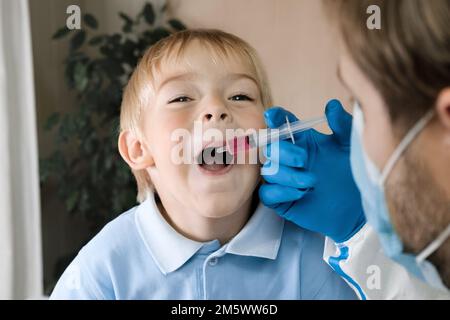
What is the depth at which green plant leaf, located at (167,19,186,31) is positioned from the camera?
1001 mm

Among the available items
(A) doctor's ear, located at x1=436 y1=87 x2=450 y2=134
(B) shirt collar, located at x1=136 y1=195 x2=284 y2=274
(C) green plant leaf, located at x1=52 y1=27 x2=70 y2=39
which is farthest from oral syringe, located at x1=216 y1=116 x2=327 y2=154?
(C) green plant leaf, located at x1=52 y1=27 x2=70 y2=39

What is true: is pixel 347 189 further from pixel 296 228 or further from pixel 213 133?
pixel 213 133

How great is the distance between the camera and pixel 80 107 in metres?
1.06

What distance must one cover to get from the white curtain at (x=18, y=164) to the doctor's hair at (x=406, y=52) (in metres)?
0.58

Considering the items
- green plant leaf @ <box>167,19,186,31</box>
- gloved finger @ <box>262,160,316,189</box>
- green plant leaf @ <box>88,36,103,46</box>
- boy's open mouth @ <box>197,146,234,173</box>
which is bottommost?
gloved finger @ <box>262,160,316,189</box>

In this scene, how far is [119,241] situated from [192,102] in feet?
0.88

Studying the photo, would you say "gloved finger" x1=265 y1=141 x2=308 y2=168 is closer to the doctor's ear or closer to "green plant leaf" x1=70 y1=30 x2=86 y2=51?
the doctor's ear

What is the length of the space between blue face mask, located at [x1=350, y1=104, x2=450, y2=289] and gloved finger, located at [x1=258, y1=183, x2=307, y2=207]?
0.10m

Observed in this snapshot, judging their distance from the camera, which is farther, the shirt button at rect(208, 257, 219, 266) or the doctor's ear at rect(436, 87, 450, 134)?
the shirt button at rect(208, 257, 219, 266)

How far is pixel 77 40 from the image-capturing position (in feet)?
3.40

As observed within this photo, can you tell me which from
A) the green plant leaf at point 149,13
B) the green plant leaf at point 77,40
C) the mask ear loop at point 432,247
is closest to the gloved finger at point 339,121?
the mask ear loop at point 432,247

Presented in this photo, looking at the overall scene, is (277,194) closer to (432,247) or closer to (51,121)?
(432,247)

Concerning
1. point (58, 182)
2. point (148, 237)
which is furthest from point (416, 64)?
point (58, 182)

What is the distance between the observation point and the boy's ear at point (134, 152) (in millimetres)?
1016
